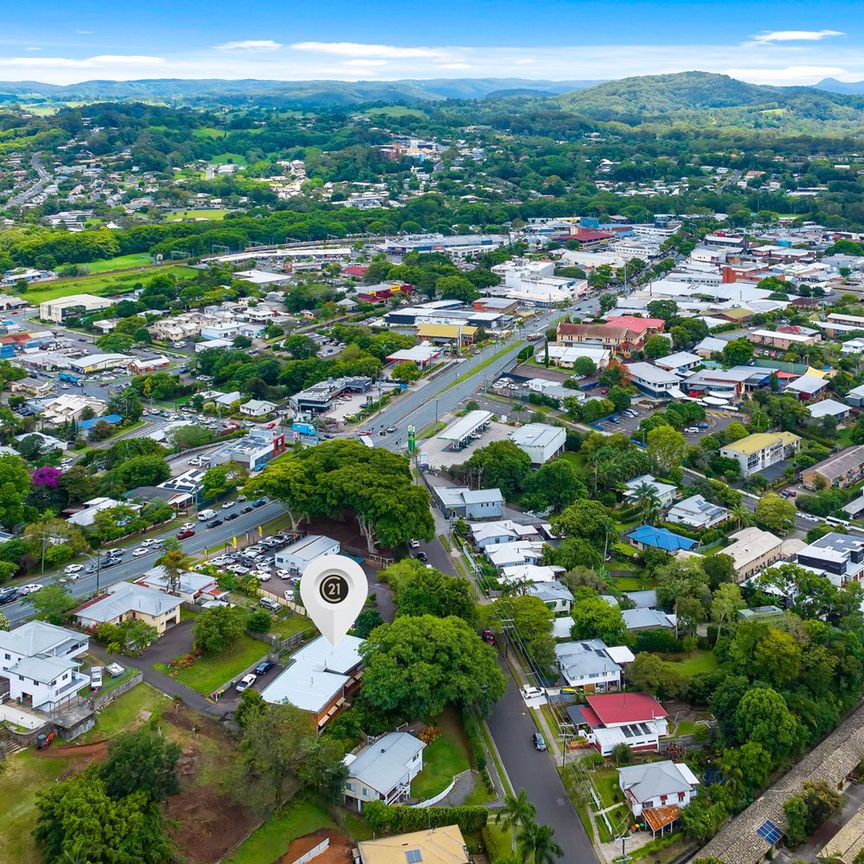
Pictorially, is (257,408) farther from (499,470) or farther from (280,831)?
(280,831)

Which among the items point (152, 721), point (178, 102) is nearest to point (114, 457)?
point (152, 721)

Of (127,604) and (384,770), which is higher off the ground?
(384,770)

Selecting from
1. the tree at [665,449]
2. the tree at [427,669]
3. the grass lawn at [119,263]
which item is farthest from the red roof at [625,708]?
→ the grass lawn at [119,263]

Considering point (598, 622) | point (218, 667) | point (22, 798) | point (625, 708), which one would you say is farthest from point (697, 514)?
point (22, 798)

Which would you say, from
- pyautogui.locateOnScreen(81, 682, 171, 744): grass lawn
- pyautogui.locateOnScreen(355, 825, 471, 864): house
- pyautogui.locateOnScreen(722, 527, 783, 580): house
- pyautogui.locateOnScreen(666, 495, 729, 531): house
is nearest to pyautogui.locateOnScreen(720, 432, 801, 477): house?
pyautogui.locateOnScreen(666, 495, 729, 531): house

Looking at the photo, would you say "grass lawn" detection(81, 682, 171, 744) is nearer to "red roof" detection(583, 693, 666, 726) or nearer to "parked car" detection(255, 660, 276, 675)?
"parked car" detection(255, 660, 276, 675)

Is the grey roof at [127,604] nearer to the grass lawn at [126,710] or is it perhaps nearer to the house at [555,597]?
the grass lawn at [126,710]
